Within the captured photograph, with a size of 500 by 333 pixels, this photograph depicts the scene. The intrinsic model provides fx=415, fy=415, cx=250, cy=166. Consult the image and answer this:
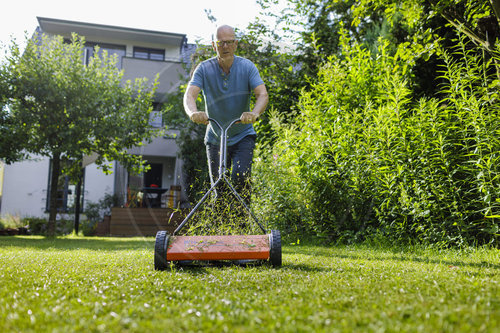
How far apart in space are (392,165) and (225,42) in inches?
81.2

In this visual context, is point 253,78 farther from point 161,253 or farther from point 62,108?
point 62,108

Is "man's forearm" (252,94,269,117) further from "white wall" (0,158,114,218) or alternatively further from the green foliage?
"white wall" (0,158,114,218)

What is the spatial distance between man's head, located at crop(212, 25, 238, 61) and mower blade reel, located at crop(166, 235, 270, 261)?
182cm

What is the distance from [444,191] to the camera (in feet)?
12.2

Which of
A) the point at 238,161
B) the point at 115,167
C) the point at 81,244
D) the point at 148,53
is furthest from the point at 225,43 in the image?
the point at 148,53

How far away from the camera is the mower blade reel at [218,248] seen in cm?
277

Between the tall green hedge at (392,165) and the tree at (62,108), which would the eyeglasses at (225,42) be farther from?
the tree at (62,108)

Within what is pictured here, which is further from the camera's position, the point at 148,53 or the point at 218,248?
the point at 148,53

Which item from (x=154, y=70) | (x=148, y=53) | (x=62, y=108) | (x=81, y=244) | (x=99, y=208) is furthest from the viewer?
(x=148, y=53)

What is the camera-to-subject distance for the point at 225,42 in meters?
3.81

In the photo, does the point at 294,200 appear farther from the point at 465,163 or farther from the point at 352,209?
the point at 465,163

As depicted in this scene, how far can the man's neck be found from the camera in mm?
3965

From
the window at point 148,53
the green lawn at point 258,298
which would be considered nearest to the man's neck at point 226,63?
the green lawn at point 258,298

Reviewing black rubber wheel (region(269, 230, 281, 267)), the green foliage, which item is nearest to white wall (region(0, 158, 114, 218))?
the green foliage
